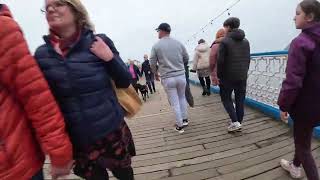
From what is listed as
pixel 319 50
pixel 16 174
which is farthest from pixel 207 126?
pixel 16 174

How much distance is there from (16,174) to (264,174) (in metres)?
2.50

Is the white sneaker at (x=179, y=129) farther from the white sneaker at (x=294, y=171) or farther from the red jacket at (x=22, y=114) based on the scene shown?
the red jacket at (x=22, y=114)

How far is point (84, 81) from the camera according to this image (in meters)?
1.77

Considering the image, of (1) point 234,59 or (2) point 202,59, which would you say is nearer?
(1) point 234,59

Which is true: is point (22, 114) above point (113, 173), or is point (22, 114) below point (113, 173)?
above

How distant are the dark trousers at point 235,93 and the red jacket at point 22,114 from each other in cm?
345

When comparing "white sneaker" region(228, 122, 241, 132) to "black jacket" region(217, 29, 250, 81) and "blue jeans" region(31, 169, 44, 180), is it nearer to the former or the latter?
"black jacket" region(217, 29, 250, 81)

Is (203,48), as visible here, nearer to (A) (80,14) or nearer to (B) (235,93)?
(B) (235,93)

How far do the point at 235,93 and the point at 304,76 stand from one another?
7.63 feet

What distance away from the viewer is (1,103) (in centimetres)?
137

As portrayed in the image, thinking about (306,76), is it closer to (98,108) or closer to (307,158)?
(307,158)

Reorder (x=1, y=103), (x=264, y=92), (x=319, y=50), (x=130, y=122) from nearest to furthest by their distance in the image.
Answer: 1. (x=1, y=103)
2. (x=319, y=50)
3. (x=264, y=92)
4. (x=130, y=122)

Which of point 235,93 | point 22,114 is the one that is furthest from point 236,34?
point 22,114

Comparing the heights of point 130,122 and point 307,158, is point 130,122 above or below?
below
